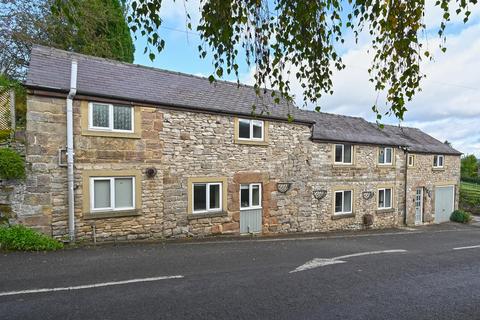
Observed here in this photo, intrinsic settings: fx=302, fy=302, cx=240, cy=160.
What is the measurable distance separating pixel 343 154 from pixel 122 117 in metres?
11.4

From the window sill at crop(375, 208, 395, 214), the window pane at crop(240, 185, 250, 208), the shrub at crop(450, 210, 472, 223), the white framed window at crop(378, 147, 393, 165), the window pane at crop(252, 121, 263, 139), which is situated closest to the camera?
the window pane at crop(240, 185, 250, 208)

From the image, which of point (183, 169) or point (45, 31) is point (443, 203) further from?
point (45, 31)

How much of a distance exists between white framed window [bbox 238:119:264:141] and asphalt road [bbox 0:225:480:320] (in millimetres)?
5355

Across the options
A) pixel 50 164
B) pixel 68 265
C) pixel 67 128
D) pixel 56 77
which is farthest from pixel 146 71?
pixel 68 265

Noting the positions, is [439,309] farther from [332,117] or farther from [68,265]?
[332,117]

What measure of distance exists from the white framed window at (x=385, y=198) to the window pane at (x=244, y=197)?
9552 mm

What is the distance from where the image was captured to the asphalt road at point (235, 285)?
4.39m

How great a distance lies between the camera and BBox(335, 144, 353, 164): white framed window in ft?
52.6

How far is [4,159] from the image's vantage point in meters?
8.11

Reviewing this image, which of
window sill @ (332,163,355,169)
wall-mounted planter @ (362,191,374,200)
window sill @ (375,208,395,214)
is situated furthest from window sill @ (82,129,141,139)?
window sill @ (375,208,395,214)

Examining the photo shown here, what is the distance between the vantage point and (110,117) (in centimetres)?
966

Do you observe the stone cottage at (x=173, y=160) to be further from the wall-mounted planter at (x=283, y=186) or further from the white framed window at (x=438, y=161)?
the white framed window at (x=438, y=161)

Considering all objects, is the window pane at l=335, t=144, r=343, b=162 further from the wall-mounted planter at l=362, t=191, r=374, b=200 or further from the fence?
the fence

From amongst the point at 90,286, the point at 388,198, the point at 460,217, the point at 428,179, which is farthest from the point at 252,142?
the point at 460,217
